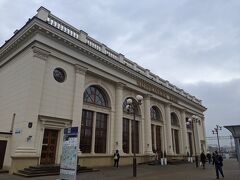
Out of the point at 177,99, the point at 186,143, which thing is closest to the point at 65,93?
the point at 177,99

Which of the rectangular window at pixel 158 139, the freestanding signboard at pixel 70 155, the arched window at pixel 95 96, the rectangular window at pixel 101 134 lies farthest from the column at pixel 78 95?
the rectangular window at pixel 158 139

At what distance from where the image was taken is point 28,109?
50.2 feet

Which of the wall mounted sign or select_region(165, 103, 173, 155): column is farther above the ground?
the wall mounted sign

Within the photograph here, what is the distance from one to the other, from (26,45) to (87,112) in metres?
8.12

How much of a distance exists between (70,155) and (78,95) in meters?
10.7

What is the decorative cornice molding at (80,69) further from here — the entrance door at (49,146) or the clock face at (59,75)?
the entrance door at (49,146)

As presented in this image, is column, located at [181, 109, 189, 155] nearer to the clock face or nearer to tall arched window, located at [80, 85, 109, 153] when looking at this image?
tall arched window, located at [80, 85, 109, 153]

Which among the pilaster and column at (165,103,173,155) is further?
column at (165,103,173,155)

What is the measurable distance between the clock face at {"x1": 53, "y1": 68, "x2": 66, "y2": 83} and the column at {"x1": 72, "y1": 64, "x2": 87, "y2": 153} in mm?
1199

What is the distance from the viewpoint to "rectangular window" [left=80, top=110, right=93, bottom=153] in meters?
19.9

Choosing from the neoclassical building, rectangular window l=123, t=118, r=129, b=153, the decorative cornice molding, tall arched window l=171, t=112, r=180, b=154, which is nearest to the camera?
the neoclassical building

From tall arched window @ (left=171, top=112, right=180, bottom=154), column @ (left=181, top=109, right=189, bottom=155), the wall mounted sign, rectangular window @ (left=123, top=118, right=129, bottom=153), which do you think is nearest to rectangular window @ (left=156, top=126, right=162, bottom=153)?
tall arched window @ (left=171, top=112, right=180, bottom=154)

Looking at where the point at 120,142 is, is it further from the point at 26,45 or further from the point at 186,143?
the point at 186,143

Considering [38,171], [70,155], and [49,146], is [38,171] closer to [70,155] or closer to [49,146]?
[49,146]
